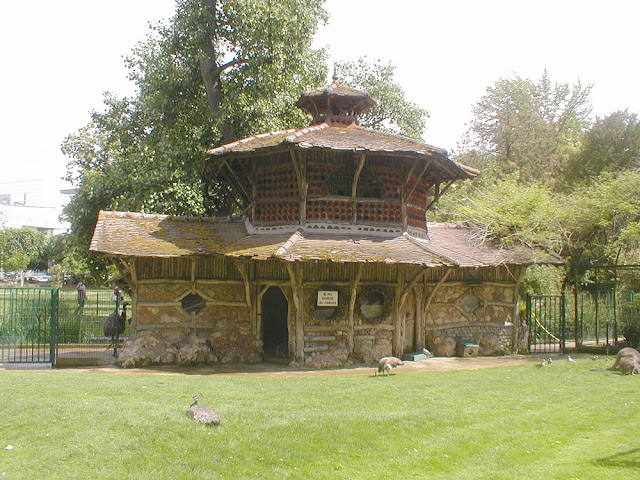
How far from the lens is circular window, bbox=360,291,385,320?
15.1 metres

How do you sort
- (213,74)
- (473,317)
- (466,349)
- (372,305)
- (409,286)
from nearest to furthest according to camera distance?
(409,286), (372,305), (466,349), (473,317), (213,74)

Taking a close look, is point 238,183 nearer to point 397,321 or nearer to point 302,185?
point 302,185

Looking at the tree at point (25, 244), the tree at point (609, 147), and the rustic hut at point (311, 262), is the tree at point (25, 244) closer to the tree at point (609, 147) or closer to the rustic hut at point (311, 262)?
the rustic hut at point (311, 262)

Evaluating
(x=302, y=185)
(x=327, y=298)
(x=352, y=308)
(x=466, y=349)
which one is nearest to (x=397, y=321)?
(x=352, y=308)

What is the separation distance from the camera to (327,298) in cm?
1449

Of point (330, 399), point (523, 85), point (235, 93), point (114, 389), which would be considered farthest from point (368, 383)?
point (523, 85)

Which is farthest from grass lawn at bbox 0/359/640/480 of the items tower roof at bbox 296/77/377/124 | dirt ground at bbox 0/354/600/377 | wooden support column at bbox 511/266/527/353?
tower roof at bbox 296/77/377/124

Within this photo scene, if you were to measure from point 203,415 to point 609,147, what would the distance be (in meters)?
29.5

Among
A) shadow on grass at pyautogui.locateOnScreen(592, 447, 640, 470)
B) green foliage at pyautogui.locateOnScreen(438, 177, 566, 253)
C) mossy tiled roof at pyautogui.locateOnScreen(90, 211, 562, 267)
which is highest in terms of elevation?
green foliage at pyautogui.locateOnScreen(438, 177, 566, 253)

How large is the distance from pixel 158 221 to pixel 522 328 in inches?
460

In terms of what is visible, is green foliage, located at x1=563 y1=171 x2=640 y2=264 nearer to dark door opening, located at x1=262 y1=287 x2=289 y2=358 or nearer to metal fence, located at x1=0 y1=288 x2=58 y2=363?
dark door opening, located at x1=262 y1=287 x2=289 y2=358

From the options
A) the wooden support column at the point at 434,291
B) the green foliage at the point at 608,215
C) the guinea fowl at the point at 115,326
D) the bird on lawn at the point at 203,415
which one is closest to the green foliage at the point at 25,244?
the guinea fowl at the point at 115,326

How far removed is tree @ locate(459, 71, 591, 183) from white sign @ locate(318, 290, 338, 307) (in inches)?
729

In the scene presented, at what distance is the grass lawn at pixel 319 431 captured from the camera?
666 cm
